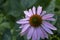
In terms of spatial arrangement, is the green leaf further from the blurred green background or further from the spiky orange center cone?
the spiky orange center cone

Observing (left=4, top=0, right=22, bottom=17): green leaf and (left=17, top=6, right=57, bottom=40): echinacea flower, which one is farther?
(left=4, top=0, right=22, bottom=17): green leaf

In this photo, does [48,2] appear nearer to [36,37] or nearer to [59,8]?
[59,8]

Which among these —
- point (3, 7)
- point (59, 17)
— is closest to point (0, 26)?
point (3, 7)

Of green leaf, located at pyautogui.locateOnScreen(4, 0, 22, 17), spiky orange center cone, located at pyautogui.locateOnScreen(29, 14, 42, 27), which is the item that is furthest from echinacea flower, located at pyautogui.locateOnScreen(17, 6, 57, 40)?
green leaf, located at pyautogui.locateOnScreen(4, 0, 22, 17)

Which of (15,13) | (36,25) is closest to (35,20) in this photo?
(36,25)

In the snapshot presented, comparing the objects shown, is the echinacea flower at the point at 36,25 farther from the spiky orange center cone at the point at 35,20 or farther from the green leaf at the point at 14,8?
the green leaf at the point at 14,8

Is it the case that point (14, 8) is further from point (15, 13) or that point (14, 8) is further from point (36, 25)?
point (36, 25)
